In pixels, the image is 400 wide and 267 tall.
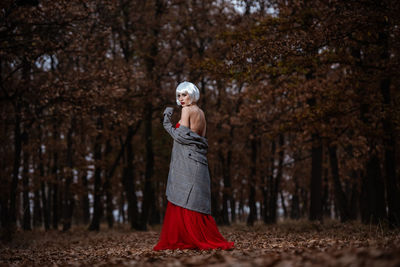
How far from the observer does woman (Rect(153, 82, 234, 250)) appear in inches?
292

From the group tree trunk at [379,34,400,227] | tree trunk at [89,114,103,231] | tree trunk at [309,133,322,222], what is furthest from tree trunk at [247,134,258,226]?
tree trunk at [379,34,400,227]

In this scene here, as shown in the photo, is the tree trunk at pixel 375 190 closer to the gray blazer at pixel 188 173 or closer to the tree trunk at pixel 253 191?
the gray blazer at pixel 188 173

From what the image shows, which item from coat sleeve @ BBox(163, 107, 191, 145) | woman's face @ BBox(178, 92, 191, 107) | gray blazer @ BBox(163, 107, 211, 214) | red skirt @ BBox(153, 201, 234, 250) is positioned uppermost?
woman's face @ BBox(178, 92, 191, 107)

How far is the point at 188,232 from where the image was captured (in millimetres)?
7309

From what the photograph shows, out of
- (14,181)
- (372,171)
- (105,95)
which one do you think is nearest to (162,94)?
(105,95)

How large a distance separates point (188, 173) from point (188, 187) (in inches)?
10.6

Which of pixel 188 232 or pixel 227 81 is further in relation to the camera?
pixel 227 81

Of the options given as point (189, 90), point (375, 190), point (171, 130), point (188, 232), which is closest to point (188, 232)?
point (188, 232)

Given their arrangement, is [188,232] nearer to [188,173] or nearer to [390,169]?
[188,173]

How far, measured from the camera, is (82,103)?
509 inches

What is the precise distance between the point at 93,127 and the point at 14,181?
5922mm

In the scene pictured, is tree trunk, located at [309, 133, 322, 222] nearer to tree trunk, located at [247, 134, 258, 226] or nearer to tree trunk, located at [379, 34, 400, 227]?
tree trunk, located at [247, 134, 258, 226]

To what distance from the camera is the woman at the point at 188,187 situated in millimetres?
7410

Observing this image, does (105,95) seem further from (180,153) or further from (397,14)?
(397,14)
